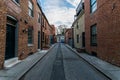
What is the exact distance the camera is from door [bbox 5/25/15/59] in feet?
37.9

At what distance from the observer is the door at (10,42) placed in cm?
1156

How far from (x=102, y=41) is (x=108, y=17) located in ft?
7.84

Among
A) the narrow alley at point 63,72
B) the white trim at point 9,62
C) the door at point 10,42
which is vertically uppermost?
the door at point 10,42

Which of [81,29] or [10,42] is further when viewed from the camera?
[81,29]

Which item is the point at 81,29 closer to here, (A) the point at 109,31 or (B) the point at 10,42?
(A) the point at 109,31

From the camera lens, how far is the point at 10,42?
482 inches

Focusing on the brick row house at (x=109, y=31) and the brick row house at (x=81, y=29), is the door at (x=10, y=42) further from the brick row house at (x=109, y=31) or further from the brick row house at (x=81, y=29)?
the brick row house at (x=81, y=29)

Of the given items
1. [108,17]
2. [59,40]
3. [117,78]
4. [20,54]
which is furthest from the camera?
[59,40]

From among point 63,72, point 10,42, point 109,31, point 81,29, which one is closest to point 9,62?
point 10,42

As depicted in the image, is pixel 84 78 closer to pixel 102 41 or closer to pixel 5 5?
pixel 5 5

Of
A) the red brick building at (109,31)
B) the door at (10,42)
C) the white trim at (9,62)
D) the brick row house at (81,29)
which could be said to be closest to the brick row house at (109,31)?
the red brick building at (109,31)

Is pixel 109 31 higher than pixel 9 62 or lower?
higher

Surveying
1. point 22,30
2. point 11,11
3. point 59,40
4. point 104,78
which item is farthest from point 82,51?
point 59,40

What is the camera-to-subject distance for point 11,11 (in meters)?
11.5
